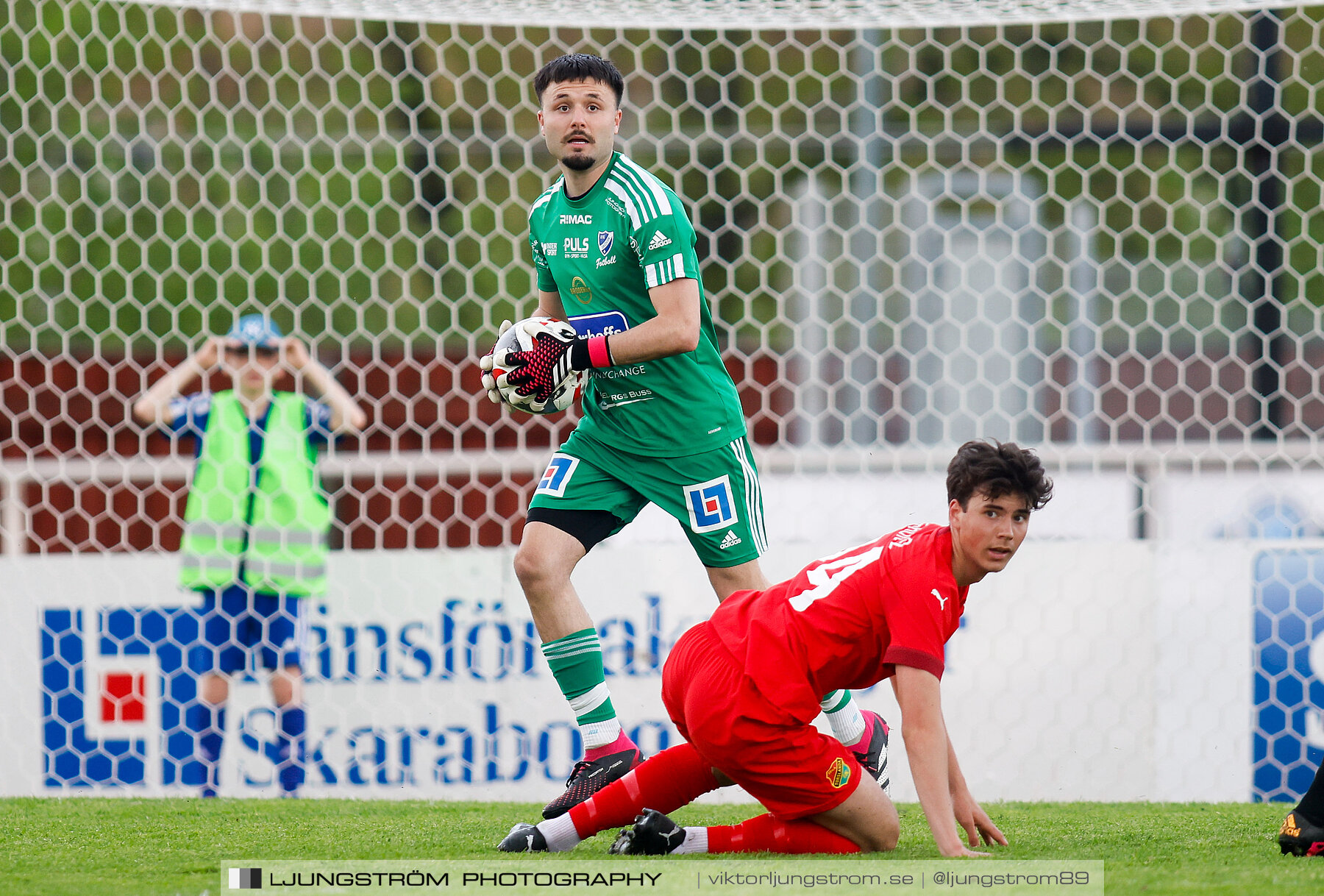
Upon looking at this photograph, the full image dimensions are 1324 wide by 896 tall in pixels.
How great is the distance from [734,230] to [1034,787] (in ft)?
10.2

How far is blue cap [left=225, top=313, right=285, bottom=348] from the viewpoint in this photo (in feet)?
16.2

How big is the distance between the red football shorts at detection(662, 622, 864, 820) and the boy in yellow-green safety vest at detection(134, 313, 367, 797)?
2253 mm

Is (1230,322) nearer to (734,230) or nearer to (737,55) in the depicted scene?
(734,230)

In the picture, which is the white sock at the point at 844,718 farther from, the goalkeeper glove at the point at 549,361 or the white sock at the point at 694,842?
the goalkeeper glove at the point at 549,361

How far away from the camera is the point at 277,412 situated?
4.99 meters

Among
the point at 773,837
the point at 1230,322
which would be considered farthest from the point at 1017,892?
the point at 1230,322

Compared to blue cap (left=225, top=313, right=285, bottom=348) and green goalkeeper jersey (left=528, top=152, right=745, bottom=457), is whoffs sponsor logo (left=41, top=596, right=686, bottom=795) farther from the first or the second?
green goalkeeper jersey (left=528, top=152, right=745, bottom=457)

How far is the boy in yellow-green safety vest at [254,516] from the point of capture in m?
4.72

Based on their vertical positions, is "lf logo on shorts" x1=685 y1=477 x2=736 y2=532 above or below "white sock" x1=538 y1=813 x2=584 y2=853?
above

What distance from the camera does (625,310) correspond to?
3.34 meters

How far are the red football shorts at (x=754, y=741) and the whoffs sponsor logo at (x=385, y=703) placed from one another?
6.01 ft

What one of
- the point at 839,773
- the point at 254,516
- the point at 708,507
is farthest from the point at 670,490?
the point at 254,516

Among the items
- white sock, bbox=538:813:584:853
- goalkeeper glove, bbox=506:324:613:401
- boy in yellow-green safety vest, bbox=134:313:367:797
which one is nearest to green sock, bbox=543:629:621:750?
white sock, bbox=538:813:584:853

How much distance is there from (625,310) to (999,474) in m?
1.07
